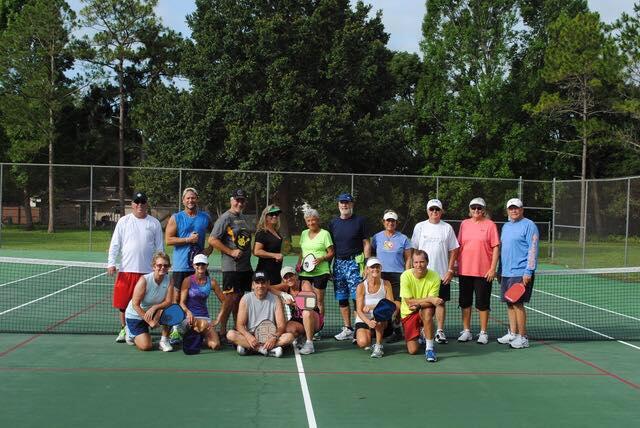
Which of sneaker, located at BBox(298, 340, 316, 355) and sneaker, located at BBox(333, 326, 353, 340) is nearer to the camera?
sneaker, located at BBox(298, 340, 316, 355)

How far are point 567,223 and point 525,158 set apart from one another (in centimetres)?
2071

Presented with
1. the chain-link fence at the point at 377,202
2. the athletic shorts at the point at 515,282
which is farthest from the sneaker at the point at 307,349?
the chain-link fence at the point at 377,202

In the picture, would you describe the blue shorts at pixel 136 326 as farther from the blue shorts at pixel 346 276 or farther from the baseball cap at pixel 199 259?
the blue shorts at pixel 346 276

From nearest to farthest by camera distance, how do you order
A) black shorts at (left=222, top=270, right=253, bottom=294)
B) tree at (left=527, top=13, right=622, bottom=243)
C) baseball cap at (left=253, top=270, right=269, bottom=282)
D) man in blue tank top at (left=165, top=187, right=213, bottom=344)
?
baseball cap at (left=253, top=270, right=269, bottom=282) → man in blue tank top at (left=165, top=187, right=213, bottom=344) → black shorts at (left=222, top=270, right=253, bottom=294) → tree at (left=527, top=13, right=622, bottom=243)

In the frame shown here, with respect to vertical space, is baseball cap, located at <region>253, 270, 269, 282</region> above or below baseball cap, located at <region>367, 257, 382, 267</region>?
below

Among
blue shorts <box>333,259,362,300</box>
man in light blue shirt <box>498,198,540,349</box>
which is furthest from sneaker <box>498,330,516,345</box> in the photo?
blue shorts <box>333,259,362,300</box>

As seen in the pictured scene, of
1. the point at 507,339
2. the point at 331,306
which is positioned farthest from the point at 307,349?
the point at 331,306

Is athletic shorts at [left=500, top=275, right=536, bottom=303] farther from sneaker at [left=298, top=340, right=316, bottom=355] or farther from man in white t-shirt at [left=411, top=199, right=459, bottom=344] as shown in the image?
sneaker at [left=298, top=340, right=316, bottom=355]

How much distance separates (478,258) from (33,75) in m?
37.5

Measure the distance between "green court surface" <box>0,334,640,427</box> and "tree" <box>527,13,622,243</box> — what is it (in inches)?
1135

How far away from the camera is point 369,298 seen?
7.82 metres

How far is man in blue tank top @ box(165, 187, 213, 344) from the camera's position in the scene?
7844 millimetres

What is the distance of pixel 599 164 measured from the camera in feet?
147

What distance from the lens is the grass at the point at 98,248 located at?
60.4 ft
